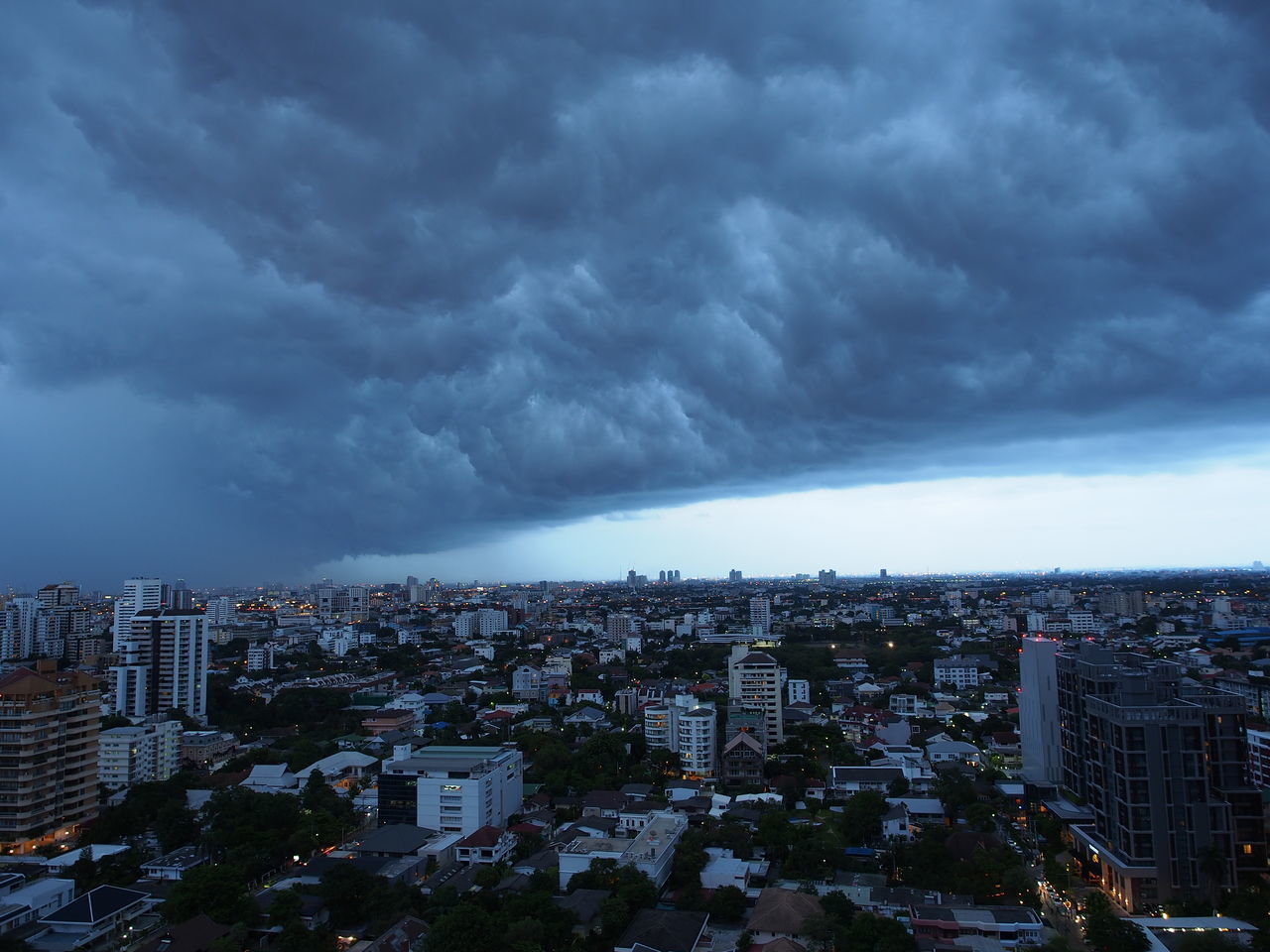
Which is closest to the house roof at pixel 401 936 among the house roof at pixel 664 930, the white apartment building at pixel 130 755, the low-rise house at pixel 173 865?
the house roof at pixel 664 930

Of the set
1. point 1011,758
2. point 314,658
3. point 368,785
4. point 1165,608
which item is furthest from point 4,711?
point 1165,608

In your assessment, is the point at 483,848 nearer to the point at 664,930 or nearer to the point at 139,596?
the point at 664,930

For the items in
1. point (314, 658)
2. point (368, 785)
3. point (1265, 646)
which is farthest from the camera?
point (314, 658)

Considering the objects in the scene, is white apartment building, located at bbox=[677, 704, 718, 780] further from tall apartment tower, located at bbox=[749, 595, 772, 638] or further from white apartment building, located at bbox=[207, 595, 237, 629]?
white apartment building, located at bbox=[207, 595, 237, 629]

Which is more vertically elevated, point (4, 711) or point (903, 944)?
point (4, 711)

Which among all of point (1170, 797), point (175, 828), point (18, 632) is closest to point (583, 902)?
point (175, 828)

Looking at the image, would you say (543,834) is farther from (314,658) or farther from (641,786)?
(314,658)

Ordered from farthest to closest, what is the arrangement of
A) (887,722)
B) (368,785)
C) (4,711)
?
(887,722) → (368,785) → (4,711)

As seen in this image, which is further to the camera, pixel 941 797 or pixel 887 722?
pixel 887 722
